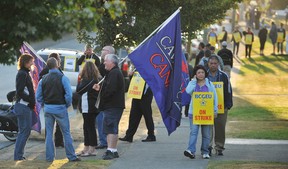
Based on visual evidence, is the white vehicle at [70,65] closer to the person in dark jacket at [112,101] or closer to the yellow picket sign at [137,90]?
the yellow picket sign at [137,90]

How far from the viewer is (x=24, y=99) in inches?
501

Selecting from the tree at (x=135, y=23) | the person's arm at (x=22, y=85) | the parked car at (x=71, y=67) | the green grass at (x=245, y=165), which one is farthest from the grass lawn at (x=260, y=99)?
the person's arm at (x=22, y=85)

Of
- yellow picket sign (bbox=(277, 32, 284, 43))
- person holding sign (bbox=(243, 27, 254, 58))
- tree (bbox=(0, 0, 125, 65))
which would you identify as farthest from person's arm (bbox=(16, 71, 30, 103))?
yellow picket sign (bbox=(277, 32, 284, 43))

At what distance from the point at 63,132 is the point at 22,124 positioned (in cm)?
72

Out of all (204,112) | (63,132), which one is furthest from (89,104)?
(204,112)

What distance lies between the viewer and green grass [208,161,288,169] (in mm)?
11633

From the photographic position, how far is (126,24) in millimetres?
16688

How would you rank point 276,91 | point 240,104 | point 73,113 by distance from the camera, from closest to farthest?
point 73,113
point 240,104
point 276,91

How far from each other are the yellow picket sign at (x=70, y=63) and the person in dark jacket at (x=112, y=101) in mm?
9627

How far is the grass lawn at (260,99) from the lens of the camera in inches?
655

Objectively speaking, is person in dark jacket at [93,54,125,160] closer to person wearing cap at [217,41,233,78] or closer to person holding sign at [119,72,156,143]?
person holding sign at [119,72,156,143]

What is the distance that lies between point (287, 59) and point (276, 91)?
12619 mm

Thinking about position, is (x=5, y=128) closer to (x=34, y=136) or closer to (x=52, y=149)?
(x=34, y=136)

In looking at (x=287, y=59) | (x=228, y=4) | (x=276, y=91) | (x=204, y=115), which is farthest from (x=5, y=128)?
(x=287, y=59)
